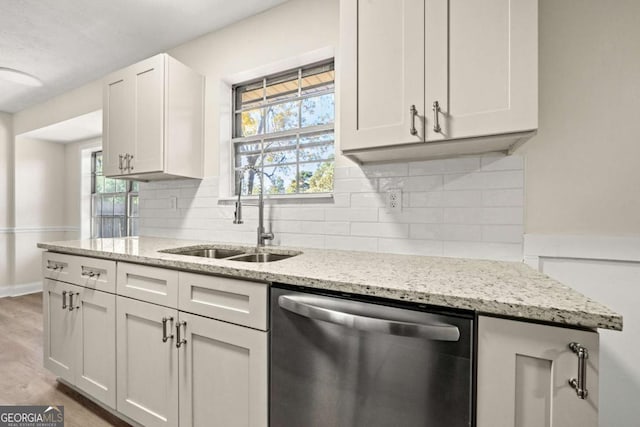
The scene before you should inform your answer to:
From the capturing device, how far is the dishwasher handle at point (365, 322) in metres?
0.80

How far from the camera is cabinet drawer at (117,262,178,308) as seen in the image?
1378 mm

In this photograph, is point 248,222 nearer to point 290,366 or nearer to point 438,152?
point 290,366

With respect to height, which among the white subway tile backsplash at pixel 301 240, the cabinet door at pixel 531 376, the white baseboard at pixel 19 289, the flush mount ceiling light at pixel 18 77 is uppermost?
the flush mount ceiling light at pixel 18 77

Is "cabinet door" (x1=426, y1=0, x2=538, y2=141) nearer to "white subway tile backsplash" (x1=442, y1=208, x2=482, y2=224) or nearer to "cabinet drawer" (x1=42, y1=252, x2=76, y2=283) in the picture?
"white subway tile backsplash" (x1=442, y1=208, x2=482, y2=224)

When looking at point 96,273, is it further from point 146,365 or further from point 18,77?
point 18,77

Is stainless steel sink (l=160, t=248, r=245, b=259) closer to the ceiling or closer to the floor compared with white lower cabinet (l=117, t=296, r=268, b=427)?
closer to the ceiling

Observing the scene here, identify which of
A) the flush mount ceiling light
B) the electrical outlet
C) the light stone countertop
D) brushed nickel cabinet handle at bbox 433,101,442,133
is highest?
the flush mount ceiling light

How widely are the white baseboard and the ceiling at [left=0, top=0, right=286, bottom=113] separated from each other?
312cm

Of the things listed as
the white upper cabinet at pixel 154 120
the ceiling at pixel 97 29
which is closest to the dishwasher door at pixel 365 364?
the white upper cabinet at pixel 154 120

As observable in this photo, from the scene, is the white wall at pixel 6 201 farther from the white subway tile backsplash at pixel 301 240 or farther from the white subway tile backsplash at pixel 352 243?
the white subway tile backsplash at pixel 352 243

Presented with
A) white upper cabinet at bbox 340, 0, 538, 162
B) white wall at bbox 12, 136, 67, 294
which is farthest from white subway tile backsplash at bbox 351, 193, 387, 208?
white wall at bbox 12, 136, 67, 294

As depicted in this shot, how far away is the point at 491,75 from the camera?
1088 mm

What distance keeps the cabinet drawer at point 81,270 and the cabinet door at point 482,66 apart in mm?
1812

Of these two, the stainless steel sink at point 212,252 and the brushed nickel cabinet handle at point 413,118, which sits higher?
the brushed nickel cabinet handle at point 413,118
